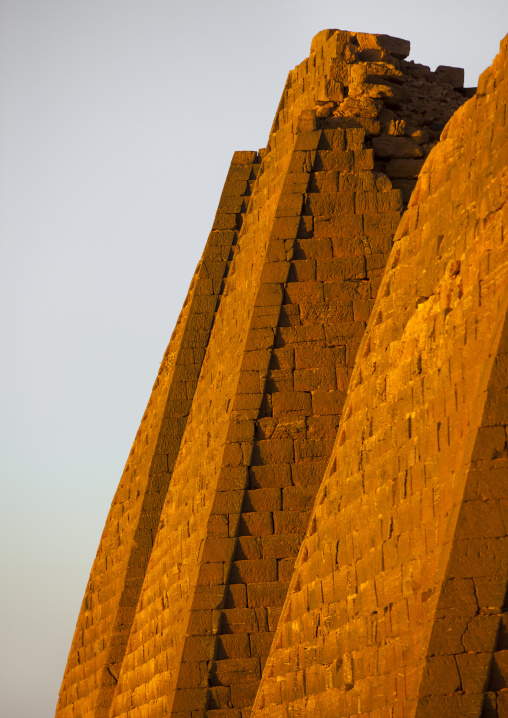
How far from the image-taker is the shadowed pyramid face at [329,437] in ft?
27.8

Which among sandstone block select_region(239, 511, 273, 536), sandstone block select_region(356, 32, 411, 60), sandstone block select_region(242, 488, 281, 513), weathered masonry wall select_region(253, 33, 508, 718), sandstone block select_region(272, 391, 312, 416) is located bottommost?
weathered masonry wall select_region(253, 33, 508, 718)

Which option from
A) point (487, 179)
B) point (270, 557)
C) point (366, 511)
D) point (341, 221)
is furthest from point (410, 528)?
point (341, 221)

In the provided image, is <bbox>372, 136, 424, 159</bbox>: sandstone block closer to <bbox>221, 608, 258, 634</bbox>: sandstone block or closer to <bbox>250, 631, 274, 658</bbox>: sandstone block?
<bbox>221, 608, 258, 634</bbox>: sandstone block

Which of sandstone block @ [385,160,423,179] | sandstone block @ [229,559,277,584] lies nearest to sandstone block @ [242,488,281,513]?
sandstone block @ [229,559,277,584]

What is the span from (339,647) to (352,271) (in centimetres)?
448

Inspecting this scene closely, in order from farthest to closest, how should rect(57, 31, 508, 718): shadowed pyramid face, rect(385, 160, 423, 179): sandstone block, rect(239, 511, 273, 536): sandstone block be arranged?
1. rect(385, 160, 423, 179): sandstone block
2. rect(239, 511, 273, 536): sandstone block
3. rect(57, 31, 508, 718): shadowed pyramid face

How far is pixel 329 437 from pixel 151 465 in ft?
17.4

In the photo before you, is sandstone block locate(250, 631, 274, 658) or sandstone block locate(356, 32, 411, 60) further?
sandstone block locate(356, 32, 411, 60)

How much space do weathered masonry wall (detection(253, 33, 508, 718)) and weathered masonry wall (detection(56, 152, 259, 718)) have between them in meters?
7.24

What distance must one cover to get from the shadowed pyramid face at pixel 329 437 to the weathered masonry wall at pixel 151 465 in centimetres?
3

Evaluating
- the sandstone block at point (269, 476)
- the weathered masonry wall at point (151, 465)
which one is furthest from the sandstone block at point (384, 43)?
the sandstone block at point (269, 476)

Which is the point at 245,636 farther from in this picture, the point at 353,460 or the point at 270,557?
the point at 353,460

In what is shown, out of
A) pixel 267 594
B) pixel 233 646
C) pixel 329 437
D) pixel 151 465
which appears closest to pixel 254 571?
pixel 267 594

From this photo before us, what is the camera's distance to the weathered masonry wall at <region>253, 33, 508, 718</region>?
7.87m
